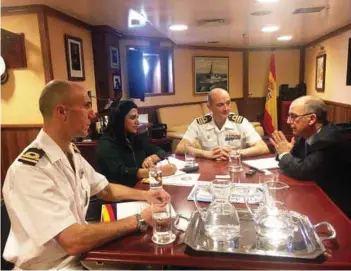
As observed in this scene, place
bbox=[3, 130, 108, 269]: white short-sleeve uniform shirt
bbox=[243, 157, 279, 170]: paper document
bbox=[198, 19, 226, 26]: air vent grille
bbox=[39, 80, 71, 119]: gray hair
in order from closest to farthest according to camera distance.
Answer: bbox=[3, 130, 108, 269]: white short-sleeve uniform shirt, bbox=[39, 80, 71, 119]: gray hair, bbox=[243, 157, 279, 170]: paper document, bbox=[198, 19, 226, 26]: air vent grille

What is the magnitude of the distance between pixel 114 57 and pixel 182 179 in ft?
10.5

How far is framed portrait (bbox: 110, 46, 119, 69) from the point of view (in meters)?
4.32

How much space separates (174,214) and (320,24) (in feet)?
13.7

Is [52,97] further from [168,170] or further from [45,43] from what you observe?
[45,43]

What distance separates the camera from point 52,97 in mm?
1254

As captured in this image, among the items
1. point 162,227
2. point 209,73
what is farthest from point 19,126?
point 209,73

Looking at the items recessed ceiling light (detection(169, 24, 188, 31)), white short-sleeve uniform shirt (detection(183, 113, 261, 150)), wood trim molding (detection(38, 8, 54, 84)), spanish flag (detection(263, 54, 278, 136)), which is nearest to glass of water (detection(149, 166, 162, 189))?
white short-sleeve uniform shirt (detection(183, 113, 261, 150))

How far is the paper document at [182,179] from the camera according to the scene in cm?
169

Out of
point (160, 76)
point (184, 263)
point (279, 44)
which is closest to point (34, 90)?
point (184, 263)

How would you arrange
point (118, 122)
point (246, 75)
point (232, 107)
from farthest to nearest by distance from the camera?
point (246, 75), point (232, 107), point (118, 122)

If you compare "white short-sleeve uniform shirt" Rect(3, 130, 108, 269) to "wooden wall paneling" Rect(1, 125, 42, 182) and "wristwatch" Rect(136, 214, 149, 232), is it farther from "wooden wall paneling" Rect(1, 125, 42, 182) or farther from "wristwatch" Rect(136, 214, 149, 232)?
"wooden wall paneling" Rect(1, 125, 42, 182)

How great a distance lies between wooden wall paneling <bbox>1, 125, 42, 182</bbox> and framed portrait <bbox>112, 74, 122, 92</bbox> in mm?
1523

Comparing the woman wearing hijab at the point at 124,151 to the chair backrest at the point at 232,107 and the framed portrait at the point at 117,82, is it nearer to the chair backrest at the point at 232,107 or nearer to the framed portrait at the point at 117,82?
the framed portrait at the point at 117,82

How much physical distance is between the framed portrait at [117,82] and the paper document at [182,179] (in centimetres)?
291
